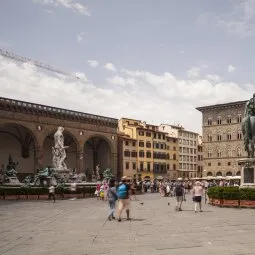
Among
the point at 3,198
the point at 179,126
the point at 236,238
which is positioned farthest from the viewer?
the point at 179,126

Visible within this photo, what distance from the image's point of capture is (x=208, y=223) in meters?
14.5

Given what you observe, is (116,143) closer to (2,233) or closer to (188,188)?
(188,188)

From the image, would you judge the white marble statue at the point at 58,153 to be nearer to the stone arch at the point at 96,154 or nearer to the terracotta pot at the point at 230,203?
the terracotta pot at the point at 230,203

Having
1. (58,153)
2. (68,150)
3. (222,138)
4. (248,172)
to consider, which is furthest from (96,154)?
(248,172)

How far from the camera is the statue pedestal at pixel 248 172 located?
20.8 m

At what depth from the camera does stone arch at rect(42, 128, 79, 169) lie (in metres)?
65.6

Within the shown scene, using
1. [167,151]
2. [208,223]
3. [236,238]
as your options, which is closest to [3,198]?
[208,223]

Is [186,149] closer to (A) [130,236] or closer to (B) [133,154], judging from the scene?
(B) [133,154]

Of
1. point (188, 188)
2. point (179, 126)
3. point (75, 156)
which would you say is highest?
point (179, 126)

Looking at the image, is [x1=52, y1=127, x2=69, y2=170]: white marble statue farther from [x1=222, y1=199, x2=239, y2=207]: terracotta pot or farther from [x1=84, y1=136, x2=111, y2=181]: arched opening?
[x1=84, y1=136, x2=111, y2=181]: arched opening

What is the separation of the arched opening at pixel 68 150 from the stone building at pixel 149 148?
10382 millimetres

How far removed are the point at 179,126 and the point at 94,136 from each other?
103 feet

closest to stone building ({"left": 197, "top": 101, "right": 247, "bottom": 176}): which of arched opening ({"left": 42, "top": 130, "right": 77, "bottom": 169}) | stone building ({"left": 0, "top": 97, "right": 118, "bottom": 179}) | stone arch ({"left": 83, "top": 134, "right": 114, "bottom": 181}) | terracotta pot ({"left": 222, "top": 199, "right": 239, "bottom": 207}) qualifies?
stone building ({"left": 0, "top": 97, "right": 118, "bottom": 179})

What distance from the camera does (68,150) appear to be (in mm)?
71000
